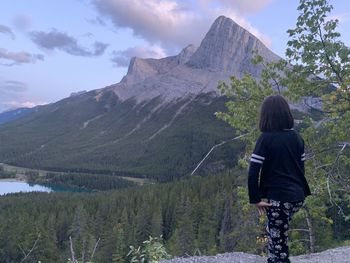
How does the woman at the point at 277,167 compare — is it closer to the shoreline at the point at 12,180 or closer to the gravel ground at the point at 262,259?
the gravel ground at the point at 262,259

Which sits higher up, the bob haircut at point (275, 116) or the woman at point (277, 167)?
the bob haircut at point (275, 116)

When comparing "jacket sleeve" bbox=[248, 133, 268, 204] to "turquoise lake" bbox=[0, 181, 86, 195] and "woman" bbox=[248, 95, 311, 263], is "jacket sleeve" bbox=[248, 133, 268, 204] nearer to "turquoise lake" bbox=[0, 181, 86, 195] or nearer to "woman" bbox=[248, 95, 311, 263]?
"woman" bbox=[248, 95, 311, 263]

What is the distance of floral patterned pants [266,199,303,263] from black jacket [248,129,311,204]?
0.11 metres

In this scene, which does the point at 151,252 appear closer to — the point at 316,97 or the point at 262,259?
the point at 262,259

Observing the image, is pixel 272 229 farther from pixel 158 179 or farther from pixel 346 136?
pixel 158 179

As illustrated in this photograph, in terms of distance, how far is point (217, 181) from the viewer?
8738 centimetres

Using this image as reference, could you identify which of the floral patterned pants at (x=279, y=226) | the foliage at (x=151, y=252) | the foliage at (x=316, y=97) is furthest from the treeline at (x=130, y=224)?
the floral patterned pants at (x=279, y=226)

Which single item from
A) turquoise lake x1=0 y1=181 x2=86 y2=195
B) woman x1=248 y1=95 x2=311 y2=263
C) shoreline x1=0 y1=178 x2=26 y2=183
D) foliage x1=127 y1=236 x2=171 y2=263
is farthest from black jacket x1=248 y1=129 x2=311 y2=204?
shoreline x1=0 y1=178 x2=26 y2=183

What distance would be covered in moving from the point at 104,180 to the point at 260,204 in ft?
614

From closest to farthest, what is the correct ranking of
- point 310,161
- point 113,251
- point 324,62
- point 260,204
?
point 260,204 < point 324,62 < point 310,161 < point 113,251

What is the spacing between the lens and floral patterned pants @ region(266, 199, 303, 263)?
562 cm

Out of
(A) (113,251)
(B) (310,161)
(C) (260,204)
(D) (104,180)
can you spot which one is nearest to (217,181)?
(A) (113,251)

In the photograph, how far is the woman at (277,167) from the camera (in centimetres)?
554

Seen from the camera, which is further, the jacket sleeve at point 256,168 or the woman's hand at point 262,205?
the woman's hand at point 262,205
